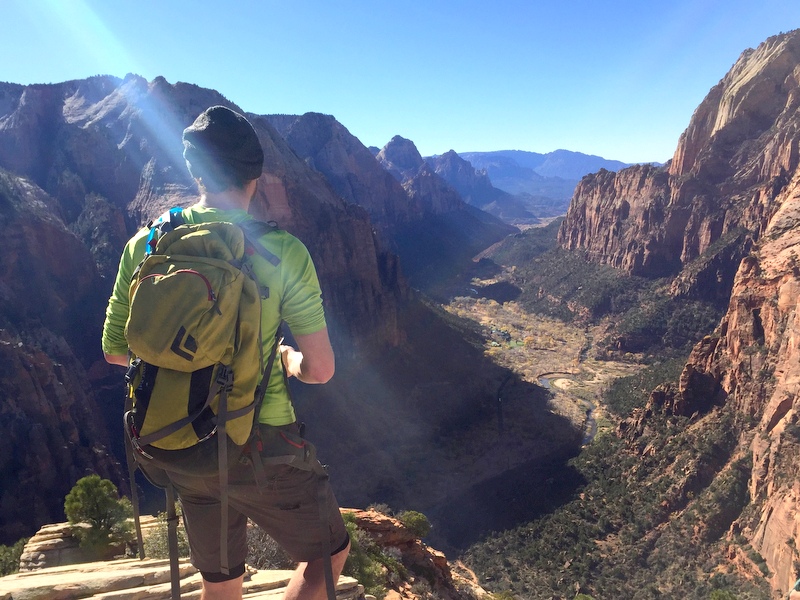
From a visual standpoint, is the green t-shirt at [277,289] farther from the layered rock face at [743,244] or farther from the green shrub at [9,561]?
the layered rock face at [743,244]

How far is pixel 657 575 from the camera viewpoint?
2433 centimetres

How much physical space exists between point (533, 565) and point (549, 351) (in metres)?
52.4

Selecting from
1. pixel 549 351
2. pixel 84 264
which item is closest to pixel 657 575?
pixel 84 264

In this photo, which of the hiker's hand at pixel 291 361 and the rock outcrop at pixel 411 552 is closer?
the hiker's hand at pixel 291 361

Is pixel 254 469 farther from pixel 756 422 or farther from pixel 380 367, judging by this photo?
pixel 380 367

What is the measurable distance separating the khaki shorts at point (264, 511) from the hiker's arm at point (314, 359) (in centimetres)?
65

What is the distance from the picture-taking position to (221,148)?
123 inches

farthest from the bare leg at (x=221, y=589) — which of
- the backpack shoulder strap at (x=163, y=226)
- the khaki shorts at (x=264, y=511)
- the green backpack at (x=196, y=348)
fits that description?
the backpack shoulder strap at (x=163, y=226)

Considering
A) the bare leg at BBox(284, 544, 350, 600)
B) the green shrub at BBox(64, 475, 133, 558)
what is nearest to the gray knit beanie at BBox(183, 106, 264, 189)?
the bare leg at BBox(284, 544, 350, 600)

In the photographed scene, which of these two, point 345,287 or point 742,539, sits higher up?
point 345,287

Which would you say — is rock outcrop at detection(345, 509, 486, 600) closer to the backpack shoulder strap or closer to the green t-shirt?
the green t-shirt

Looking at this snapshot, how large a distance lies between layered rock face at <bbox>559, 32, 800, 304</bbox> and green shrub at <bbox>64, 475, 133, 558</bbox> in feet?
249

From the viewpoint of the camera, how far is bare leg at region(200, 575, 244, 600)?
3.72 m

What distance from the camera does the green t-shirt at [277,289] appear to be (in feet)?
10.1
